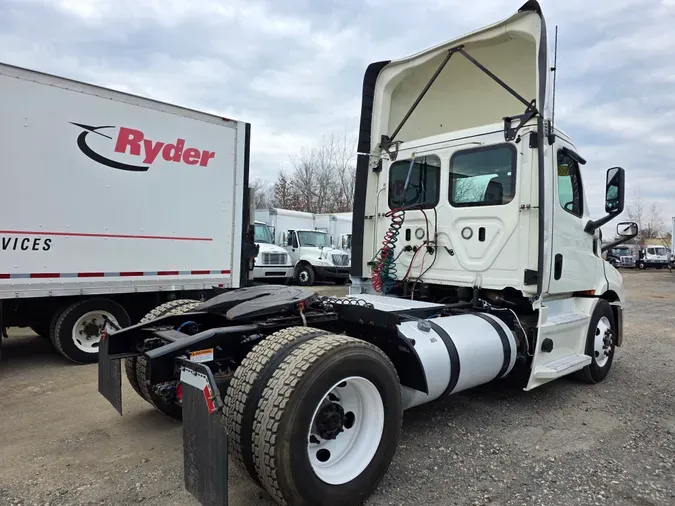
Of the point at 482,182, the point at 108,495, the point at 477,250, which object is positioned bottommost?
the point at 108,495

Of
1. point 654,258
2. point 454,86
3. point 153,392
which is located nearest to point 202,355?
point 153,392

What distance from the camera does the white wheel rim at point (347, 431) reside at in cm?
275

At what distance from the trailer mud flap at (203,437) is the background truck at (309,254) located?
1498 centimetres

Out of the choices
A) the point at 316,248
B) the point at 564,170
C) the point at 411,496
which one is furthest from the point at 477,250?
the point at 316,248

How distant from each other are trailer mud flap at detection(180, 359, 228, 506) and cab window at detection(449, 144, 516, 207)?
137 inches

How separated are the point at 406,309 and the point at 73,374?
4.18 metres

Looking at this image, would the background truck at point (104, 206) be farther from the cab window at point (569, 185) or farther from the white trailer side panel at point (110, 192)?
the cab window at point (569, 185)

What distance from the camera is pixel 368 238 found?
19.2 feet

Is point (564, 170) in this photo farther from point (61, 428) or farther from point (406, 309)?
point (61, 428)

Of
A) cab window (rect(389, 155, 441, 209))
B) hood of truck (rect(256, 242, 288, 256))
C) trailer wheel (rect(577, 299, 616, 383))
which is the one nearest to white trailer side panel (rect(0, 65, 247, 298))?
cab window (rect(389, 155, 441, 209))

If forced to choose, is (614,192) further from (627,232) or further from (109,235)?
(109,235)

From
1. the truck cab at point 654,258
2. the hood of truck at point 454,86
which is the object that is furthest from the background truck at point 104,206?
the truck cab at point 654,258

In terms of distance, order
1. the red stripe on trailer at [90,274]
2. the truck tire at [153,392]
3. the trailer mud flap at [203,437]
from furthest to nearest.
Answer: the red stripe on trailer at [90,274], the truck tire at [153,392], the trailer mud flap at [203,437]

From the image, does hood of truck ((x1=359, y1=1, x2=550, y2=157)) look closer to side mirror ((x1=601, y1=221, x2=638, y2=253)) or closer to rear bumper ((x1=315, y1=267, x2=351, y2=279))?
side mirror ((x1=601, y1=221, x2=638, y2=253))
